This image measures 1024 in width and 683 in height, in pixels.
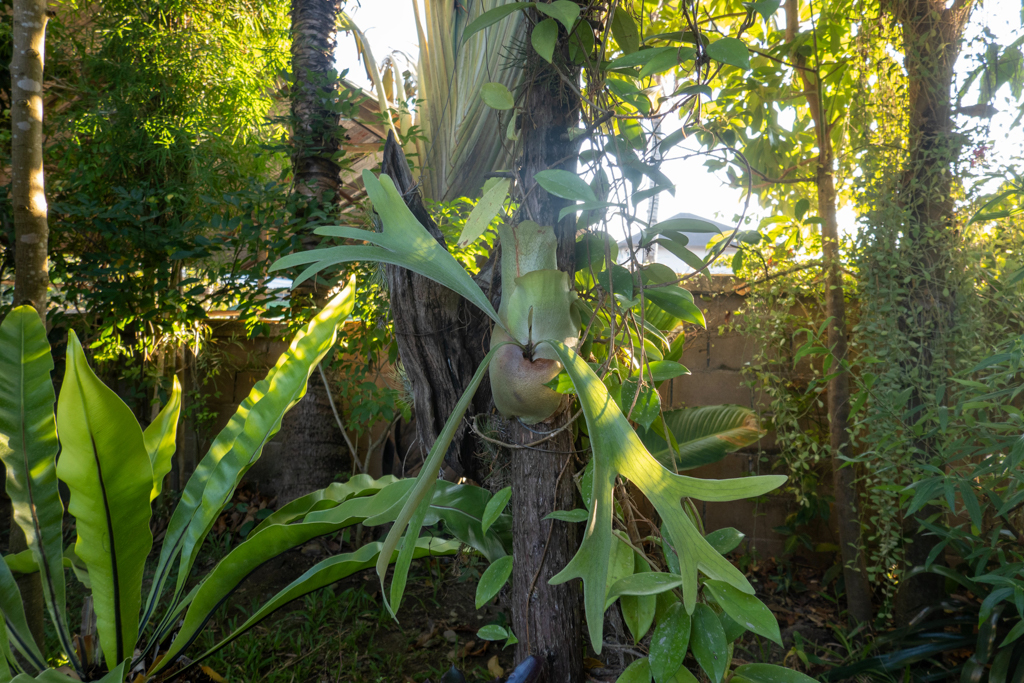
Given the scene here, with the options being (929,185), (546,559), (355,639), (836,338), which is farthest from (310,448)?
(929,185)

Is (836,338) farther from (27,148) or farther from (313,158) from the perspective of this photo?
(27,148)

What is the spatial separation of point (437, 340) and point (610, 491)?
40cm

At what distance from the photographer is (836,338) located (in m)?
1.69

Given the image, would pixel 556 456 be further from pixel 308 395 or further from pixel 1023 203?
pixel 308 395

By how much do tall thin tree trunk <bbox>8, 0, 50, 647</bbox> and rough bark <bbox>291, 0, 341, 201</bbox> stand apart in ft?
2.74

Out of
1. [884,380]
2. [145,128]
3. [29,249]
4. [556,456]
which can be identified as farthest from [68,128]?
[884,380]

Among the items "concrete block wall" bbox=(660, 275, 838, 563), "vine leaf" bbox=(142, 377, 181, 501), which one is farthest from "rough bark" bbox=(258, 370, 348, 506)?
"concrete block wall" bbox=(660, 275, 838, 563)

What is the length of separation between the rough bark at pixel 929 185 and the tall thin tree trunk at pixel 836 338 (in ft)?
0.96

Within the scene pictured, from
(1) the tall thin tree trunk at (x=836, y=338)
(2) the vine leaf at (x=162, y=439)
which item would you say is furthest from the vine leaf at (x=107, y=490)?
(1) the tall thin tree trunk at (x=836, y=338)

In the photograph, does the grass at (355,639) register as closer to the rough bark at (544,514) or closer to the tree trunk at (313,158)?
the tree trunk at (313,158)

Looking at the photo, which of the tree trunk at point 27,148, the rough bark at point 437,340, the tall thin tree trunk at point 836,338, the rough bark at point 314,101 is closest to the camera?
the rough bark at point 437,340

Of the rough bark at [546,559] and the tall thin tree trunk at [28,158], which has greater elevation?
the tall thin tree trunk at [28,158]

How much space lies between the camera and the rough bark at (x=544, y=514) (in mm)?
710

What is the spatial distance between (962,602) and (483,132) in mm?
1676
